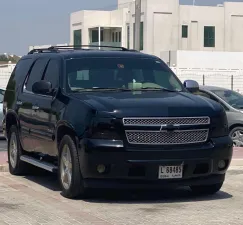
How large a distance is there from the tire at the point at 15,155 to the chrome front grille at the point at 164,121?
10.8 feet

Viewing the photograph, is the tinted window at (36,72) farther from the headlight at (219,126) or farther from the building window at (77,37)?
the building window at (77,37)

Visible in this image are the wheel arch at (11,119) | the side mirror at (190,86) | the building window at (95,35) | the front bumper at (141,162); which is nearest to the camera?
the front bumper at (141,162)

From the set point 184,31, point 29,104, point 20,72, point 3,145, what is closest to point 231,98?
point 3,145

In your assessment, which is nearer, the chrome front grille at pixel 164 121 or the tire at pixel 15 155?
the chrome front grille at pixel 164 121

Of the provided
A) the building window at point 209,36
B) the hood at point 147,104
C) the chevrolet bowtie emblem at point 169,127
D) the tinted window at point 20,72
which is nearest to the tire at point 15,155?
the tinted window at point 20,72

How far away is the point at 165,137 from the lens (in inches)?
373

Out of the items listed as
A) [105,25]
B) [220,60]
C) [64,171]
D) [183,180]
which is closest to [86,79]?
[64,171]

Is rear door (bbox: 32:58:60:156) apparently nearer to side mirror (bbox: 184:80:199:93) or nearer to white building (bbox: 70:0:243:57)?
side mirror (bbox: 184:80:199:93)

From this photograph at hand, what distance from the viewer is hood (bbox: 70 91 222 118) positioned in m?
9.45

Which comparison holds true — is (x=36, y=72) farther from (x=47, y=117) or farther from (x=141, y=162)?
(x=141, y=162)

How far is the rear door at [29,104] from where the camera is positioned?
1144 centimetres

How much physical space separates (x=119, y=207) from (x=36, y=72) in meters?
3.36

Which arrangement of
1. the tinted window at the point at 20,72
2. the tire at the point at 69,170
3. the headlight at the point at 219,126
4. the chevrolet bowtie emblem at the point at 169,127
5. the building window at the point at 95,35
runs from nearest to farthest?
the chevrolet bowtie emblem at the point at 169,127 < the tire at the point at 69,170 < the headlight at the point at 219,126 < the tinted window at the point at 20,72 < the building window at the point at 95,35

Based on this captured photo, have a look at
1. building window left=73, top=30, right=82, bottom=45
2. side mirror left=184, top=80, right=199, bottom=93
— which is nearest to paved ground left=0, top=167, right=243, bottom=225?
side mirror left=184, top=80, right=199, bottom=93
